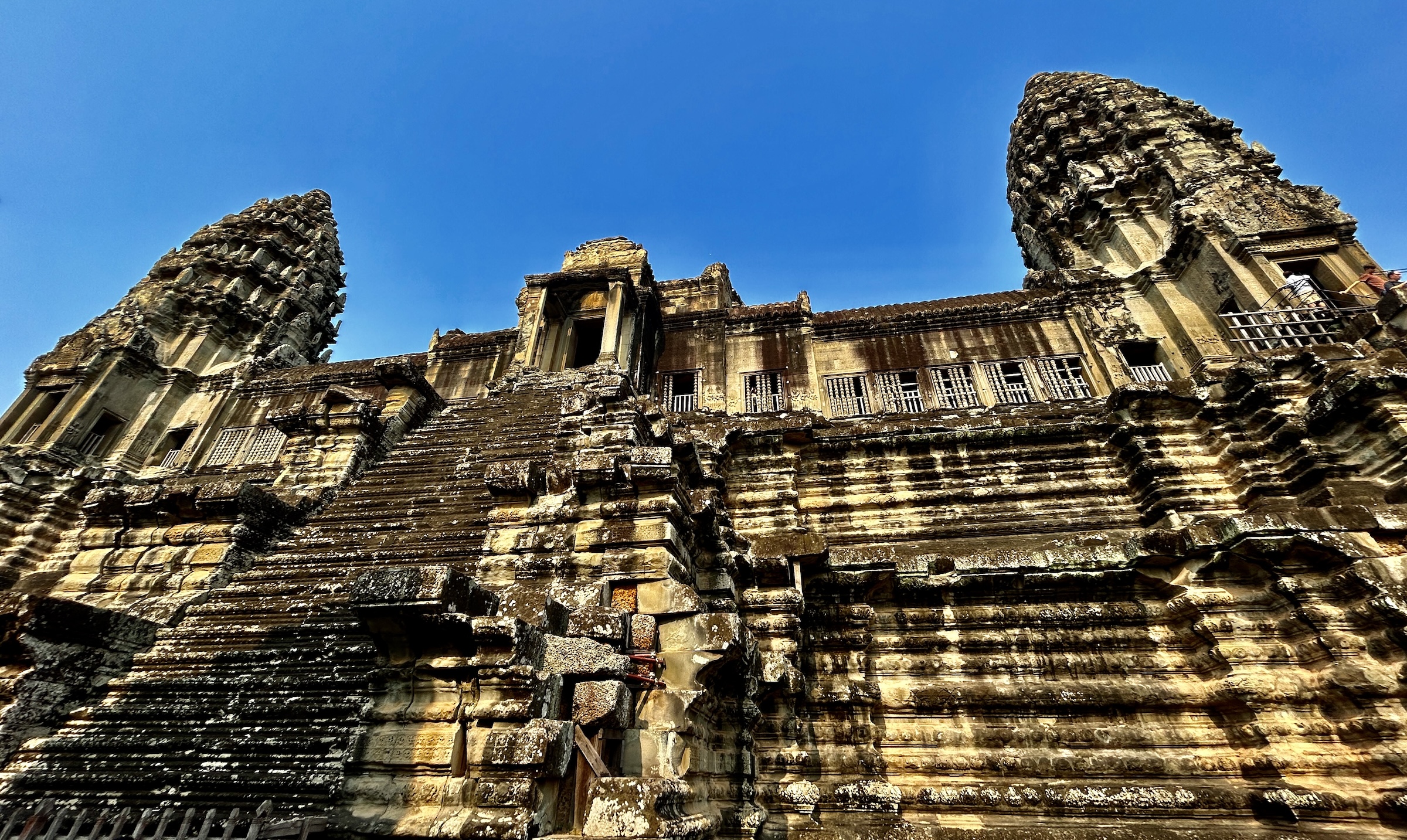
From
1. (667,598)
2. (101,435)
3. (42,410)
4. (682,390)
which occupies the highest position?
(42,410)

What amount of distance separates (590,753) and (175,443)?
68.8ft

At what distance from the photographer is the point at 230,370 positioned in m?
19.6

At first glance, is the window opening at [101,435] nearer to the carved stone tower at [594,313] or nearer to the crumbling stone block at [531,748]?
the carved stone tower at [594,313]

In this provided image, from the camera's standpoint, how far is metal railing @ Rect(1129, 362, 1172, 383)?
524 inches

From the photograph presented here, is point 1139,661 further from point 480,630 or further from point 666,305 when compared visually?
point 666,305

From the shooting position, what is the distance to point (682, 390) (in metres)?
15.7

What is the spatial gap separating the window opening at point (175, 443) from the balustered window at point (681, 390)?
14.6 m

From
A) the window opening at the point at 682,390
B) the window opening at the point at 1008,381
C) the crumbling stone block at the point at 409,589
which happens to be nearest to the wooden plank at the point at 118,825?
the crumbling stone block at the point at 409,589

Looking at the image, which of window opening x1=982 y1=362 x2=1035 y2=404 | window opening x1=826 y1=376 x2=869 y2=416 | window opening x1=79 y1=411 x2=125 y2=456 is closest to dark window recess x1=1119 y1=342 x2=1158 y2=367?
window opening x1=982 y1=362 x2=1035 y2=404

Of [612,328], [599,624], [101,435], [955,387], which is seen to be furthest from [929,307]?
[101,435]

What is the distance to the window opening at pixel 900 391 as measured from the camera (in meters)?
13.9

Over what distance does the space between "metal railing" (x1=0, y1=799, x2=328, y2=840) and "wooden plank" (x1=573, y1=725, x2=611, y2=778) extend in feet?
4.99

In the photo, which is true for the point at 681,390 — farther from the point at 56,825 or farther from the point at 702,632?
the point at 56,825

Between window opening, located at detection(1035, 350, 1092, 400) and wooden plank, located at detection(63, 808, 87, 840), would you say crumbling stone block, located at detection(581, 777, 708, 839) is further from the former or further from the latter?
window opening, located at detection(1035, 350, 1092, 400)
